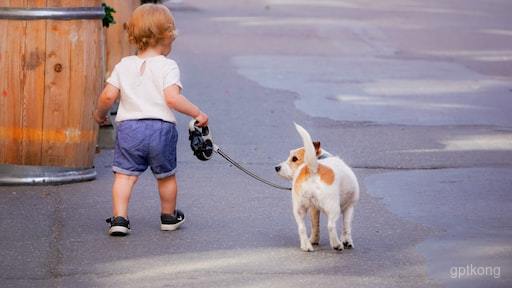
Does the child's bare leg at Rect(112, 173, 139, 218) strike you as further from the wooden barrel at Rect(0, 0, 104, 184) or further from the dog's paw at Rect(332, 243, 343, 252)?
the wooden barrel at Rect(0, 0, 104, 184)

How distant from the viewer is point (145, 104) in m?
7.54

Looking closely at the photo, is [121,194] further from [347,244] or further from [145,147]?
[347,244]

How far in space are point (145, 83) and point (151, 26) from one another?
1.08 feet

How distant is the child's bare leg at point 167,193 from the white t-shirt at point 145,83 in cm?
39

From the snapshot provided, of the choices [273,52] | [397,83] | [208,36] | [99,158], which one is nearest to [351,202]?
[99,158]

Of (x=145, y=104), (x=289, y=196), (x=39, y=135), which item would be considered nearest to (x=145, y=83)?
(x=145, y=104)

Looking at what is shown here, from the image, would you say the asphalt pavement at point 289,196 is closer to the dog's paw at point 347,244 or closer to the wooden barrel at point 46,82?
the dog's paw at point 347,244

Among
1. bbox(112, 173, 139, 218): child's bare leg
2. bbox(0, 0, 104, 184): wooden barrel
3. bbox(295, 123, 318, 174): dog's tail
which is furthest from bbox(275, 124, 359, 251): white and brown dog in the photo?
bbox(0, 0, 104, 184): wooden barrel

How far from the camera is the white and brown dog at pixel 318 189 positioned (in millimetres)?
6879

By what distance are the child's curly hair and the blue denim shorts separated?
47 cm

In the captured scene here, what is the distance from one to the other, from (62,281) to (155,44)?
5.60 feet

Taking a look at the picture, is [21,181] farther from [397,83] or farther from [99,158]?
[397,83]

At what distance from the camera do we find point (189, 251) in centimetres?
718

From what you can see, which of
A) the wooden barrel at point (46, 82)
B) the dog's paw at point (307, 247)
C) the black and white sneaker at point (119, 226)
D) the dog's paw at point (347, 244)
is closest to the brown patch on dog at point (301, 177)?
the dog's paw at point (307, 247)
